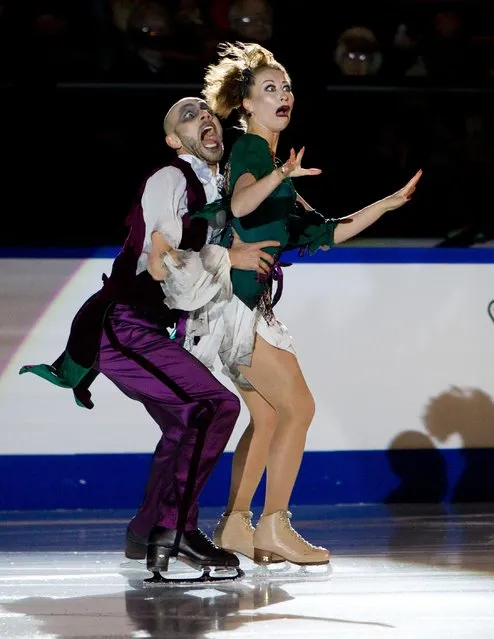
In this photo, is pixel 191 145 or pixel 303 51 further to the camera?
pixel 303 51

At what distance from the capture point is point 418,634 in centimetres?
321

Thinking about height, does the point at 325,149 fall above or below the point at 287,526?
above

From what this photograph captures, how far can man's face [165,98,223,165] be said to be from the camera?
4109mm

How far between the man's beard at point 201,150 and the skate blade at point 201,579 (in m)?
1.26

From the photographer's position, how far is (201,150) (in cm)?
411

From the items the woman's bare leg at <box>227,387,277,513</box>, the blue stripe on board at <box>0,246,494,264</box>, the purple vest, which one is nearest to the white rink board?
the blue stripe on board at <box>0,246,494,264</box>

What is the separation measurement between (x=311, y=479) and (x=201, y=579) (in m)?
1.80

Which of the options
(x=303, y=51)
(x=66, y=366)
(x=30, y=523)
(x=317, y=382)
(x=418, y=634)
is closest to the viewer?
(x=418, y=634)

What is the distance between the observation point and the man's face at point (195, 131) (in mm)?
4109

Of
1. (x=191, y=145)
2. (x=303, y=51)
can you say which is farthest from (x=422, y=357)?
(x=191, y=145)

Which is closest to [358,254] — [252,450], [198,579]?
[252,450]

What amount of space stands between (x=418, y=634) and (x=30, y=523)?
2.40 meters

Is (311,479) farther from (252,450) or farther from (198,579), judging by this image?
(198,579)

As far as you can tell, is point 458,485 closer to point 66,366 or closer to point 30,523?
point 30,523
